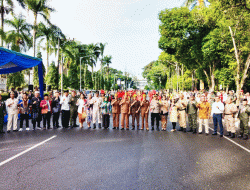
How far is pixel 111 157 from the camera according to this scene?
6.75m

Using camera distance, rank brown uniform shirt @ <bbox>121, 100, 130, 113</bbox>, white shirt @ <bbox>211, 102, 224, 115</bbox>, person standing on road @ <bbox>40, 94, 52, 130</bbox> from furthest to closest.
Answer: brown uniform shirt @ <bbox>121, 100, 130, 113</bbox>
person standing on road @ <bbox>40, 94, 52, 130</bbox>
white shirt @ <bbox>211, 102, 224, 115</bbox>

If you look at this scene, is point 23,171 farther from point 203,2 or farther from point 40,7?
point 203,2

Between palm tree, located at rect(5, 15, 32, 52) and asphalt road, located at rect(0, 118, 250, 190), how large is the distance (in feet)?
83.6

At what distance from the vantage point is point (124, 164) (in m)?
6.09

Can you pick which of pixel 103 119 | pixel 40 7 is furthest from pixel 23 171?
pixel 40 7

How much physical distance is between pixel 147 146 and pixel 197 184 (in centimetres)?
351

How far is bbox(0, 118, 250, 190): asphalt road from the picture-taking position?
15.8ft

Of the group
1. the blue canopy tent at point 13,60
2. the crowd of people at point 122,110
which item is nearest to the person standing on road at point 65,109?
the crowd of people at point 122,110

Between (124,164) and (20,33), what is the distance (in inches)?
1275

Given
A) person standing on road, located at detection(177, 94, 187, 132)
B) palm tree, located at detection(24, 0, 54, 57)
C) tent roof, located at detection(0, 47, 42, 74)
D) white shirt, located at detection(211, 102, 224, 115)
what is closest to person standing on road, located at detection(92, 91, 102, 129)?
tent roof, located at detection(0, 47, 42, 74)

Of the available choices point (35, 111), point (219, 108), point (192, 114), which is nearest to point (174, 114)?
point (192, 114)

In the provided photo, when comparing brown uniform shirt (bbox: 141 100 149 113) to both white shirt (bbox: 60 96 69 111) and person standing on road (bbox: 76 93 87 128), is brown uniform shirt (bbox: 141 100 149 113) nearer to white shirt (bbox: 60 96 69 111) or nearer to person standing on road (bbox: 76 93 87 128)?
person standing on road (bbox: 76 93 87 128)

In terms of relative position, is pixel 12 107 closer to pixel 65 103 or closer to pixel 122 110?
pixel 65 103

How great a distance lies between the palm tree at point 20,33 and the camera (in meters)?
31.6
